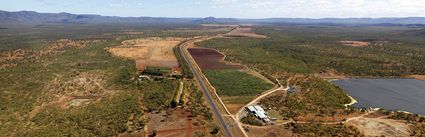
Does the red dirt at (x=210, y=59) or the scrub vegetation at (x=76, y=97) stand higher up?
the red dirt at (x=210, y=59)

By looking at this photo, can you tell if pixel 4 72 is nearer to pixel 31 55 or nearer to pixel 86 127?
pixel 31 55

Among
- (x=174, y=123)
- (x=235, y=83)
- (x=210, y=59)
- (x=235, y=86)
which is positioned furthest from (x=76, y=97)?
(x=210, y=59)

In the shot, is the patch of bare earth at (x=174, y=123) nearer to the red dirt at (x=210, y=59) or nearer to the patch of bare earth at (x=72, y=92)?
the patch of bare earth at (x=72, y=92)

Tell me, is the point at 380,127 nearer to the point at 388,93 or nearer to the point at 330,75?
the point at 388,93

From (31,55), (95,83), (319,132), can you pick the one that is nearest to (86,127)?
(95,83)

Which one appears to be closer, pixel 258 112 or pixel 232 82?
pixel 258 112

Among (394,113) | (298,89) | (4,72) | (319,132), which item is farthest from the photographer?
(4,72)

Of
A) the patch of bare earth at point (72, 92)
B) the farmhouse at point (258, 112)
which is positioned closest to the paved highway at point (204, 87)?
the farmhouse at point (258, 112)
